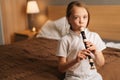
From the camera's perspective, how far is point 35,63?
2.07m

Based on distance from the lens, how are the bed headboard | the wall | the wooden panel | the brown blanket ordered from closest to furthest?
the brown blanket
the bed headboard
the wooden panel
the wall

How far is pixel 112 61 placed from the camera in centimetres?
208

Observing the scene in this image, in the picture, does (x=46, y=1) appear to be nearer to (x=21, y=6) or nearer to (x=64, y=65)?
(x=21, y=6)

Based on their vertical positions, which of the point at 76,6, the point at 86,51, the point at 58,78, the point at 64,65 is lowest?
the point at 58,78

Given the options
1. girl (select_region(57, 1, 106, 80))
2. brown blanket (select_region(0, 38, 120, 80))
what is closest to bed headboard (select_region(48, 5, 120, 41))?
brown blanket (select_region(0, 38, 120, 80))

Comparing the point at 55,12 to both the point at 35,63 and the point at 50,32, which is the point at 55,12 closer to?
the point at 50,32

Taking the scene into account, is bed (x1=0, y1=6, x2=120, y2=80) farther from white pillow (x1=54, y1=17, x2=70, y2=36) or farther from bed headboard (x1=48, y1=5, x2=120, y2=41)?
bed headboard (x1=48, y1=5, x2=120, y2=41)

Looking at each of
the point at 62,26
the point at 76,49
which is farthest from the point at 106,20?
the point at 76,49

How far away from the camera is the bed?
1.76 m

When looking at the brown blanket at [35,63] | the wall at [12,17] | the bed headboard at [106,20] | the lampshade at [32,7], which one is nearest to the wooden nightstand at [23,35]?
the wall at [12,17]

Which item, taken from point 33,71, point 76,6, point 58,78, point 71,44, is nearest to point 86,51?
point 71,44

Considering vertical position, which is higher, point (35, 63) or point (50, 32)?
point (50, 32)

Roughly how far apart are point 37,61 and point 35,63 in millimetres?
65

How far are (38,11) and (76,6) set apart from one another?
2.47 metres
